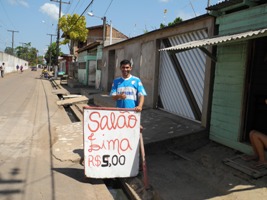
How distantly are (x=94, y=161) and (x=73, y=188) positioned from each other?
507 millimetres

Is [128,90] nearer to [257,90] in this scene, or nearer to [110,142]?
[110,142]

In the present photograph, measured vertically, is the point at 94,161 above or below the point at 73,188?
above

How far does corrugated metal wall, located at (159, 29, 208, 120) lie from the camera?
8.04 m

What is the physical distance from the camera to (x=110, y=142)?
5.02 meters

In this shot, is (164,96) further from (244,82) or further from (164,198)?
(164,198)

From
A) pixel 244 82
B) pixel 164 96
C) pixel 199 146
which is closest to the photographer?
pixel 244 82

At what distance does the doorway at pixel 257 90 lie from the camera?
5.98 meters

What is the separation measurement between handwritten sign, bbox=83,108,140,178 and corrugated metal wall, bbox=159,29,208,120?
3349mm

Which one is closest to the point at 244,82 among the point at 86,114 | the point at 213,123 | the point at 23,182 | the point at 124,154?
the point at 213,123

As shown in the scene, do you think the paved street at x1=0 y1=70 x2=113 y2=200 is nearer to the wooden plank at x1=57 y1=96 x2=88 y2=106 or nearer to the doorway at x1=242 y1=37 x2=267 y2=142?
the doorway at x1=242 y1=37 x2=267 y2=142

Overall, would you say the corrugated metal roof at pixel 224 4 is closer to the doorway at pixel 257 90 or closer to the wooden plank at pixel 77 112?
the doorway at pixel 257 90

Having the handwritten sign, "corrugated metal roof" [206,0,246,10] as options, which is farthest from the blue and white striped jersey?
Answer: "corrugated metal roof" [206,0,246,10]

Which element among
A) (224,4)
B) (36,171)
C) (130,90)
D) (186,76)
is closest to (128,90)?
(130,90)

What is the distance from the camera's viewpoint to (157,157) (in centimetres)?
638
